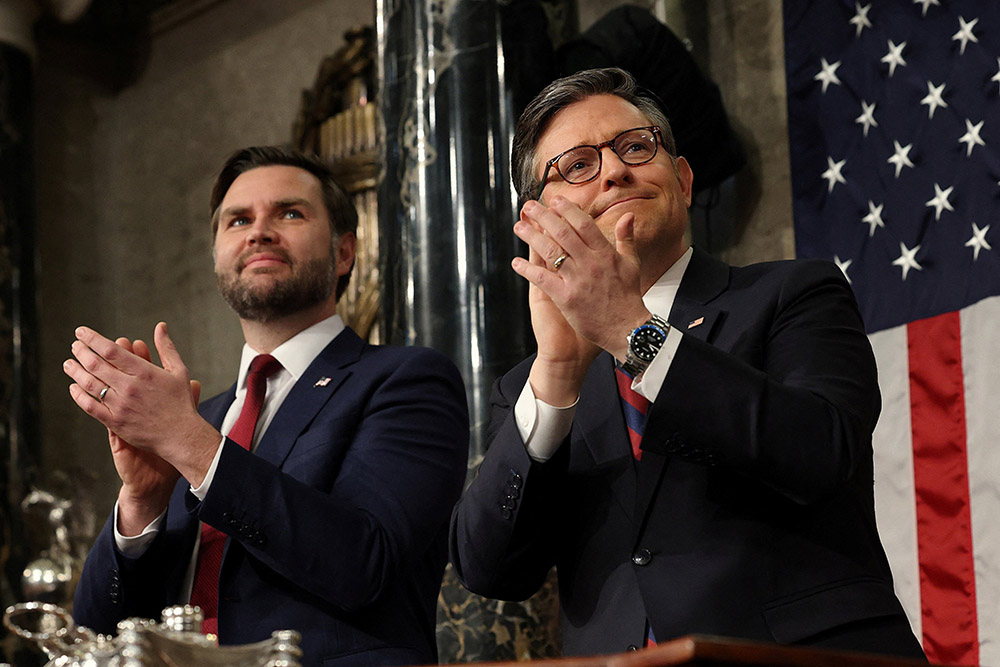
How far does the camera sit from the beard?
3053 millimetres

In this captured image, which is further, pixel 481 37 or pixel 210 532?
pixel 481 37

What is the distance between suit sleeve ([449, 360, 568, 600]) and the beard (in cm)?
107

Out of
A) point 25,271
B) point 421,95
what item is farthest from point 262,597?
point 25,271

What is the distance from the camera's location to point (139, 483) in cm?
258

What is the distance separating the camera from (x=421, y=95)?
4.69m

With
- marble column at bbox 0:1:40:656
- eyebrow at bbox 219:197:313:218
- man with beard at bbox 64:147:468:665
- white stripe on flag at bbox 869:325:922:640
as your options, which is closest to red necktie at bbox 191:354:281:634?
man with beard at bbox 64:147:468:665

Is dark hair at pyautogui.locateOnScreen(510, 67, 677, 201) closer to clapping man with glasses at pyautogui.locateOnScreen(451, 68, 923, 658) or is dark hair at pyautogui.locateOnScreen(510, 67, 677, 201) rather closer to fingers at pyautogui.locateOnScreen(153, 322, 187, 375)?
clapping man with glasses at pyautogui.locateOnScreen(451, 68, 923, 658)

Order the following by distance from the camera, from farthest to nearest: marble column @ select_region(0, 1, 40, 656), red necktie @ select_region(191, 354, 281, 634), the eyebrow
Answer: marble column @ select_region(0, 1, 40, 656)
the eyebrow
red necktie @ select_region(191, 354, 281, 634)

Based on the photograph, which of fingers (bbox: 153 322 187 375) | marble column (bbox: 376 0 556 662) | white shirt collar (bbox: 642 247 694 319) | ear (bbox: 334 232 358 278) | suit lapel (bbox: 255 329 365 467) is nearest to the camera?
white shirt collar (bbox: 642 247 694 319)

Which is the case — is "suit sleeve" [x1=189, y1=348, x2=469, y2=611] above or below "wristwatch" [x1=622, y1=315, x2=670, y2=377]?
below

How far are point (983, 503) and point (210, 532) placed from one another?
2.58 m

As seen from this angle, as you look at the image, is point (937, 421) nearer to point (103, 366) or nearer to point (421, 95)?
point (421, 95)

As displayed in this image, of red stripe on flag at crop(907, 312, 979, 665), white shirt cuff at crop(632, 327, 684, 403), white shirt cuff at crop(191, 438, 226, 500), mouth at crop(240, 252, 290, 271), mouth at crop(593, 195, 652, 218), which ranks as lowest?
red stripe on flag at crop(907, 312, 979, 665)

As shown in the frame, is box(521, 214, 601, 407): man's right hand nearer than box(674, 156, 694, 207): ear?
Yes
